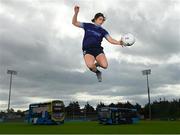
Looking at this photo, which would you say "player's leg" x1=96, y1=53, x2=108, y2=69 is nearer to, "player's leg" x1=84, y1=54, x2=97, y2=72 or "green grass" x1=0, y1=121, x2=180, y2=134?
"player's leg" x1=84, y1=54, x2=97, y2=72

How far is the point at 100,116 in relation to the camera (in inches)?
2918

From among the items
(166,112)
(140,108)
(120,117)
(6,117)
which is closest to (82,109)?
(140,108)

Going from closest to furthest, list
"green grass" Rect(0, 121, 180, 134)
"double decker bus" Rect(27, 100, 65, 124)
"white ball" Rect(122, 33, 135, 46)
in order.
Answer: "white ball" Rect(122, 33, 135, 46) < "green grass" Rect(0, 121, 180, 134) < "double decker bus" Rect(27, 100, 65, 124)

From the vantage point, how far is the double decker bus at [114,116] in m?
72.4

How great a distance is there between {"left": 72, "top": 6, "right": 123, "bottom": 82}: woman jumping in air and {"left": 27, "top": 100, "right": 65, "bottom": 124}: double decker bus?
168ft

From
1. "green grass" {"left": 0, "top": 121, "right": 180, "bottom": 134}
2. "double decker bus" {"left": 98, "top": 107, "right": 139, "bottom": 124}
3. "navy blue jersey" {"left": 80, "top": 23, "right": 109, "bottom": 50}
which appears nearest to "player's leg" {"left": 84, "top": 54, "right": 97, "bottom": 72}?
"navy blue jersey" {"left": 80, "top": 23, "right": 109, "bottom": 50}

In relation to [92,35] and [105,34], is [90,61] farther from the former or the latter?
[105,34]

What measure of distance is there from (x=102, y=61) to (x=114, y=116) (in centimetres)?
6056

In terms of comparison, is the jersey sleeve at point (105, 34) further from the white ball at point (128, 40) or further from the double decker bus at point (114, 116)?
the double decker bus at point (114, 116)

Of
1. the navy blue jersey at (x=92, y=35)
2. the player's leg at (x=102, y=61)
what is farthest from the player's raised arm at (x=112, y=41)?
the player's leg at (x=102, y=61)

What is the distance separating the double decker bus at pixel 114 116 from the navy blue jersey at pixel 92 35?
59.0 metres

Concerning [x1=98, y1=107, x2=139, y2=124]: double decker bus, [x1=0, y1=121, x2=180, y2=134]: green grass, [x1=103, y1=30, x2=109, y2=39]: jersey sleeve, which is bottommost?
[x1=0, y1=121, x2=180, y2=134]: green grass

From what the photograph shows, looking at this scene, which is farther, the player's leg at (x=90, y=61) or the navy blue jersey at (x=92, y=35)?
the navy blue jersey at (x=92, y=35)

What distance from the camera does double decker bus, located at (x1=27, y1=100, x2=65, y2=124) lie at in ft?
214
